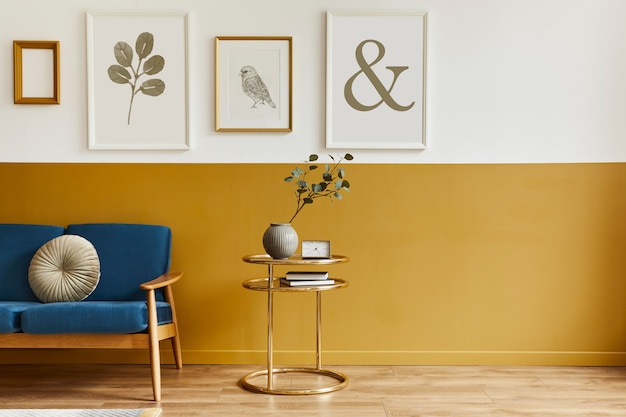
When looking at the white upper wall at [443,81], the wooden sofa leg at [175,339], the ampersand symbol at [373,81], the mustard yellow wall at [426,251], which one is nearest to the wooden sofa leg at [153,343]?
the wooden sofa leg at [175,339]

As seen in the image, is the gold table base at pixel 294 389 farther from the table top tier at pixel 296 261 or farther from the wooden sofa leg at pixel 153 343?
the table top tier at pixel 296 261

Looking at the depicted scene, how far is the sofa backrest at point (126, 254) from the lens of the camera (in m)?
3.70

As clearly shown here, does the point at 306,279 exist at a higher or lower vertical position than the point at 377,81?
lower

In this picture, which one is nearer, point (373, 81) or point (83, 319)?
point (83, 319)

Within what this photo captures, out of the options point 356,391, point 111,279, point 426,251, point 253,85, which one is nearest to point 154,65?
point 253,85

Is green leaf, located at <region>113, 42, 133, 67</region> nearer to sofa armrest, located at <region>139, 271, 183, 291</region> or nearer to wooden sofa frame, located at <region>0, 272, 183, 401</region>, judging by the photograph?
sofa armrest, located at <region>139, 271, 183, 291</region>

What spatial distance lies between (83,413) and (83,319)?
16.5 inches

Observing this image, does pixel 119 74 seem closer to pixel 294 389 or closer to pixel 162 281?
pixel 162 281

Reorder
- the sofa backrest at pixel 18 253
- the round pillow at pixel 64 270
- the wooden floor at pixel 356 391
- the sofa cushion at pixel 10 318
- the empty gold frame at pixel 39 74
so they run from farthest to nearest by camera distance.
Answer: the empty gold frame at pixel 39 74
the sofa backrest at pixel 18 253
the round pillow at pixel 64 270
the sofa cushion at pixel 10 318
the wooden floor at pixel 356 391

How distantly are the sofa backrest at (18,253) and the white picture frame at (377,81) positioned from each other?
1.62 meters

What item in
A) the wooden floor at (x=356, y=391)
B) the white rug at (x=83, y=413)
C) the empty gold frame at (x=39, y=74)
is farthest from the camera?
the empty gold frame at (x=39, y=74)

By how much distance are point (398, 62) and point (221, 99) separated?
1003mm

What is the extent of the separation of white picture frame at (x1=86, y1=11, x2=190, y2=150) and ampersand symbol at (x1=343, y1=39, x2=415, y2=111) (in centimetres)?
91

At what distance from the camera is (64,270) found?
3.58 metres
